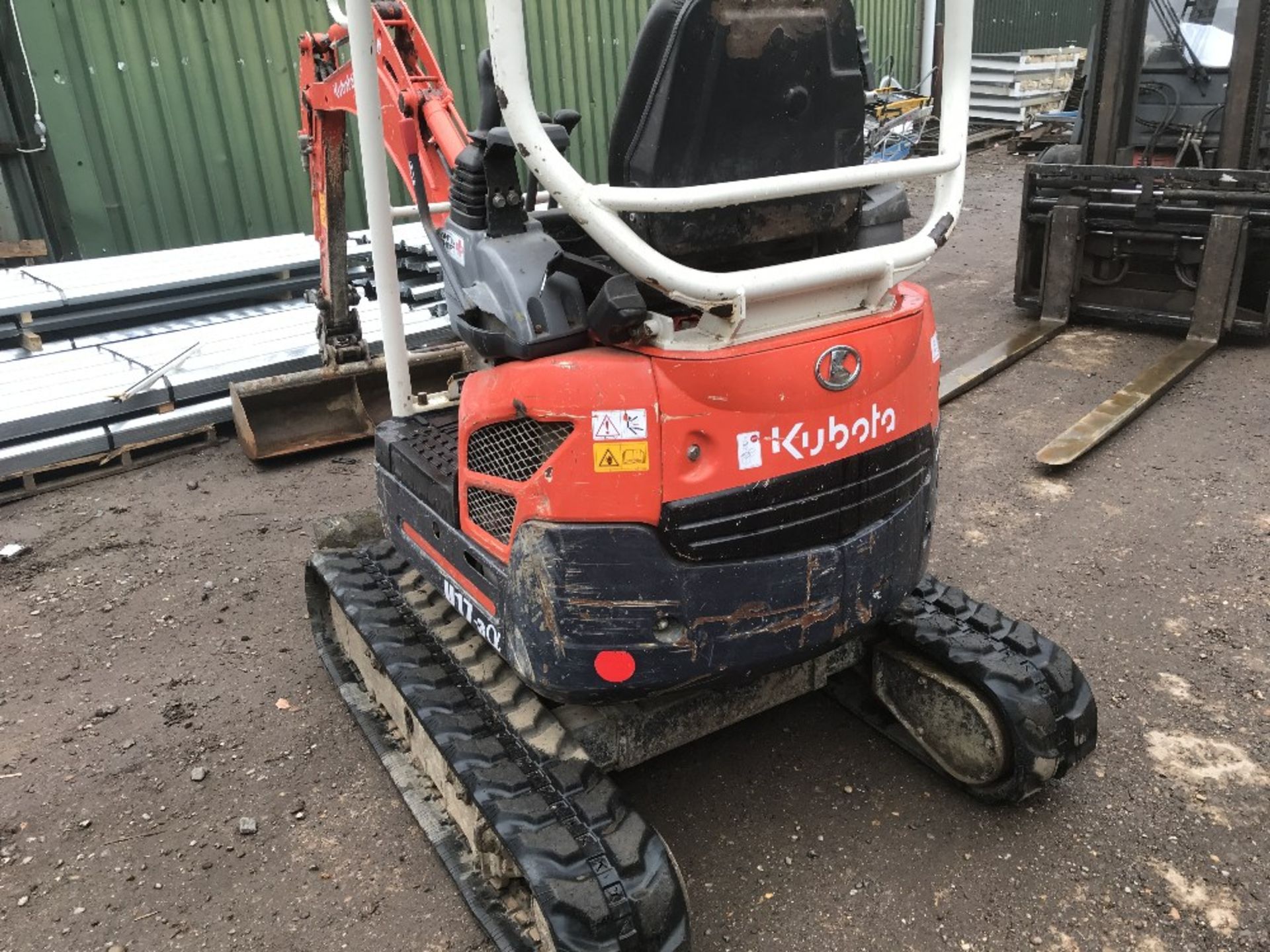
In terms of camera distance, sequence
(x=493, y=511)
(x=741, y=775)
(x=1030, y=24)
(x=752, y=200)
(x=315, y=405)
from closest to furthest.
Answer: (x=752, y=200) < (x=493, y=511) < (x=741, y=775) < (x=315, y=405) < (x=1030, y=24)

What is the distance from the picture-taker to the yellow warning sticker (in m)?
2.28

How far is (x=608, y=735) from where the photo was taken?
2.77m

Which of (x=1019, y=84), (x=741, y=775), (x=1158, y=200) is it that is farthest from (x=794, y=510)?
(x=1019, y=84)

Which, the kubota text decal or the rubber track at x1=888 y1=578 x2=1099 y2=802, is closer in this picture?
the kubota text decal

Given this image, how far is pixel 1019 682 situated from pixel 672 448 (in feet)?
4.56

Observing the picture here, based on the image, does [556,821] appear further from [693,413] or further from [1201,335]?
[1201,335]

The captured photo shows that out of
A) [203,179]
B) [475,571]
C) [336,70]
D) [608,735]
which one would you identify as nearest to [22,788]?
[475,571]

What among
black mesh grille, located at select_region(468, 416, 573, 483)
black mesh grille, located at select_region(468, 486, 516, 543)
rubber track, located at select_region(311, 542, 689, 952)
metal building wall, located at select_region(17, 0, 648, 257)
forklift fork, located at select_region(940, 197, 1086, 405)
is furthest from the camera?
metal building wall, located at select_region(17, 0, 648, 257)

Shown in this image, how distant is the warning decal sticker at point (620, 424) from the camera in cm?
226

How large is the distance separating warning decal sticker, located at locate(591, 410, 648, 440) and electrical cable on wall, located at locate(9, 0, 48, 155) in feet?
25.6

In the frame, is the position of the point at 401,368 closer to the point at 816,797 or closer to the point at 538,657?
the point at 538,657

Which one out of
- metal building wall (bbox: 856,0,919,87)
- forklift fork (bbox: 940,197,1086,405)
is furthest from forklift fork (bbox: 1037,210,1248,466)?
metal building wall (bbox: 856,0,919,87)

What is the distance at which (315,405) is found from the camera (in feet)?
20.4

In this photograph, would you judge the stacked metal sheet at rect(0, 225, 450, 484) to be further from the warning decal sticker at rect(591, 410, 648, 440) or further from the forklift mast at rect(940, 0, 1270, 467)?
the warning decal sticker at rect(591, 410, 648, 440)
